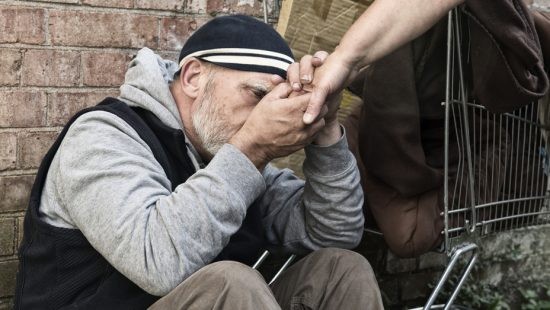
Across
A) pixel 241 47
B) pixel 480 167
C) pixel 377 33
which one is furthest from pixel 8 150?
pixel 480 167

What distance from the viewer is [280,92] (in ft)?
6.68

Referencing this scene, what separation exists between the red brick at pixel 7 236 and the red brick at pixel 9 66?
47 cm

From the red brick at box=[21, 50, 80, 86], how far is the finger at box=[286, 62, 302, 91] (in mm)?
894

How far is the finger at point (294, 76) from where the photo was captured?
6.73ft

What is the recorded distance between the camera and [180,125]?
2.18 meters

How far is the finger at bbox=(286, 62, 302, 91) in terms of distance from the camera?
6.73 ft

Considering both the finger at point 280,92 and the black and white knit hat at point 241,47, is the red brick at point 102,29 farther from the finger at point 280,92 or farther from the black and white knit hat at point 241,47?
the finger at point 280,92

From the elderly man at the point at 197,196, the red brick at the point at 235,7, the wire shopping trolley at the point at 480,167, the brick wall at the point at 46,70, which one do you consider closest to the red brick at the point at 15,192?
the brick wall at the point at 46,70

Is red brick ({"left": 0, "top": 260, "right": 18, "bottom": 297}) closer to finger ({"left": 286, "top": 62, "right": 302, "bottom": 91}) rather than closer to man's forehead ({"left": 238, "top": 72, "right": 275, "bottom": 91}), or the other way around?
man's forehead ({"left": 238, "top": 72, "right": 275, "bottom": 91})

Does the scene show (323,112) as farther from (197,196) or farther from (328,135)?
(197,196)

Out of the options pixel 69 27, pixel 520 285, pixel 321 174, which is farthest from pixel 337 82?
pixel 520 285

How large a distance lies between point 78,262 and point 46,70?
916 millimetres

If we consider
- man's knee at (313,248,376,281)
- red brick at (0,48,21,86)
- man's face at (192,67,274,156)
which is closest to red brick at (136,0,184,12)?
red brick at (0,48,21,86)

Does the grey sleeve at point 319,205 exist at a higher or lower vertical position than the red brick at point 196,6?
lower
